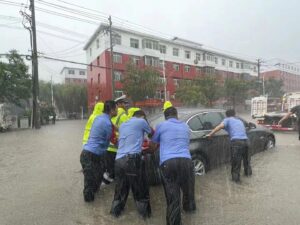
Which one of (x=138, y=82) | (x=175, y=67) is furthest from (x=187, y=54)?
(x=138, y=82)

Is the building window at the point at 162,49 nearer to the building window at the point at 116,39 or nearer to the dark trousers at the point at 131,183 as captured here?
the building window at the point at 116,39

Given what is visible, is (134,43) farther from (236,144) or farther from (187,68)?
(236,144)

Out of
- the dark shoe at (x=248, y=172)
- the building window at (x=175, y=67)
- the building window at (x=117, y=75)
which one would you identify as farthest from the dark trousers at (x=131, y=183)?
the building window at (x=175, y=67)

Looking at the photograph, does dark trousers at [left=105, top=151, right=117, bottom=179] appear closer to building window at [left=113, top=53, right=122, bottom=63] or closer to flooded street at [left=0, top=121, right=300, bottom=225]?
flooded street at [left=0, top=121, right=300, bottom=225]

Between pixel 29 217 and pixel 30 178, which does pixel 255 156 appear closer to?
pixel 30 178

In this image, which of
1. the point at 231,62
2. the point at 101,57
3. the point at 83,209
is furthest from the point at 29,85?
the point at 231,62

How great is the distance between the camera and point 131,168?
16.9 feet

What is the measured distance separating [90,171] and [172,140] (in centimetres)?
181

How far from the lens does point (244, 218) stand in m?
5.22

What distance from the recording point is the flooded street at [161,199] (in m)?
5.30

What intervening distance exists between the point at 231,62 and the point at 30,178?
65.8 m

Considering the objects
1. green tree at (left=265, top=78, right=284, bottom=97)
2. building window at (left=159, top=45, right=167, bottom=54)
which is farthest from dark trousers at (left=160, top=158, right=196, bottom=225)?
green tree at (left=265, top=78, right=284, bottom=97)

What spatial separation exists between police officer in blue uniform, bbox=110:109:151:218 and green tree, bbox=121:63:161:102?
120ft

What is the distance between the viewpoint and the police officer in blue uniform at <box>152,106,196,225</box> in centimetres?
471
